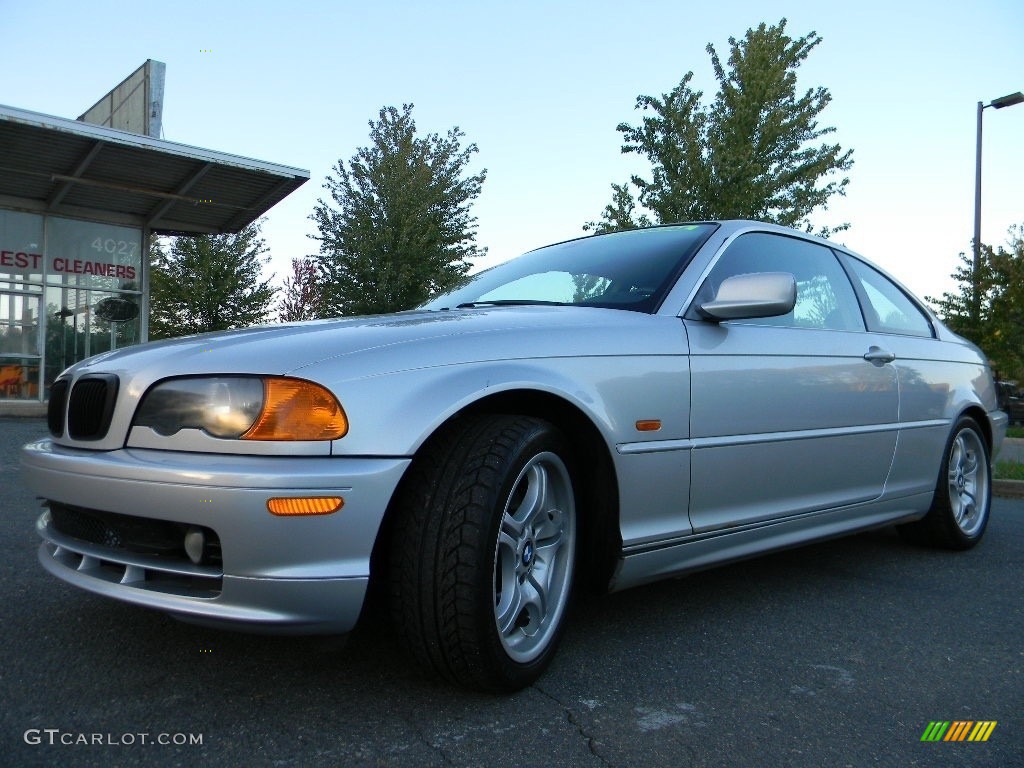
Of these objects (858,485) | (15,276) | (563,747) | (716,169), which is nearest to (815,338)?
(858,485)

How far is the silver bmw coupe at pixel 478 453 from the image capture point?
1934mm

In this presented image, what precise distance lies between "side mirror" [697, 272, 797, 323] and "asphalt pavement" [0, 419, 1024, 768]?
1.05m

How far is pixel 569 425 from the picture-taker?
2.50 meters

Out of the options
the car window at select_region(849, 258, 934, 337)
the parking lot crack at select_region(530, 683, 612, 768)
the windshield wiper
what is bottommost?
the parking lot crack at select_region(530, 683, 612, 768)

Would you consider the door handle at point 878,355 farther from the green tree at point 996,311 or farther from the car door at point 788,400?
the green tree at point 996,311

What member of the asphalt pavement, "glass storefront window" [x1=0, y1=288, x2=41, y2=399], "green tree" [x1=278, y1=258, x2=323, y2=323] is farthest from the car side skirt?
"green tree" [x1=278, y1=258, x2=323, y2=323]

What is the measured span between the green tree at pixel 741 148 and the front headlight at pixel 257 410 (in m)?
10.3

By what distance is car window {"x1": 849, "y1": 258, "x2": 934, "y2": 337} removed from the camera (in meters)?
3.88

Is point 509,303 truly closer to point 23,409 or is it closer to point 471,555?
point 471,555

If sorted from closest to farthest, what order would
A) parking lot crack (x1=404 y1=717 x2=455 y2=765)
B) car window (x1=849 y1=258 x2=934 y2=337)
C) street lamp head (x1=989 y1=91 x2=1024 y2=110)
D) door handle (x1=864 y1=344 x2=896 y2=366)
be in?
parking lot crack (x1=404 y1=717 x2=455 y2=765) < door handle (x1=864 y1=344 x2=896 y2=366) < car window (x1=849 y1=258 x2=934 y2=337) < street lamp head (x1=989 y1=91 x2=1024 y2=110)

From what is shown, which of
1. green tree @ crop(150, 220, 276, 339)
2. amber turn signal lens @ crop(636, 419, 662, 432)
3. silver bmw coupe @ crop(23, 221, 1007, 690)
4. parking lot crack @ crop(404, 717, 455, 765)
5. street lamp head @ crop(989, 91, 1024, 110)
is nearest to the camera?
parking lot crack @ crop(404, 717, 455, 765)

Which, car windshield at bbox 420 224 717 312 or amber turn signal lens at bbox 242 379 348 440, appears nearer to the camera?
amber turn signal lens at bbox 242 379 348 440

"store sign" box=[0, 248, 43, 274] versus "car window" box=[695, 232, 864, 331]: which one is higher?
"store sign" box=[0, 248, 43, 274]

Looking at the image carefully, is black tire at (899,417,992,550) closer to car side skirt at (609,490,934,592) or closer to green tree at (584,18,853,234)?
car side skirt at (609,490,934,592)
